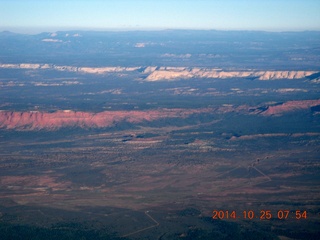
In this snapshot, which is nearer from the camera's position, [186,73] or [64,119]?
[64,119]

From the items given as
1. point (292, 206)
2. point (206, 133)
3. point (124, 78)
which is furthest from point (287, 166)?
point (124, 78)

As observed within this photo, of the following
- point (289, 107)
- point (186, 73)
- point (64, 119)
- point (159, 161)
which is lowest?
point (159, 161)

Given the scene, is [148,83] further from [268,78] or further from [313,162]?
[313,162]

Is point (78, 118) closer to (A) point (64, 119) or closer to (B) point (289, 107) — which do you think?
(A) point (64, 119)

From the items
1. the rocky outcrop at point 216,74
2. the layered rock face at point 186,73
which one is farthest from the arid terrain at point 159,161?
the layered rock face at point 186,73
